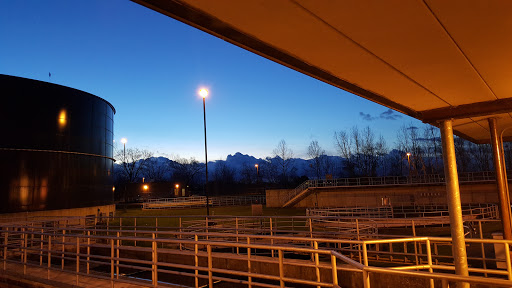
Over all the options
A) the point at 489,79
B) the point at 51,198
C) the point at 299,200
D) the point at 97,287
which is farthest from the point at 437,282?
the point at 299,200

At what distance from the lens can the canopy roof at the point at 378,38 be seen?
8.66ft

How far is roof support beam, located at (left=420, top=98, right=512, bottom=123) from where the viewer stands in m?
5.42

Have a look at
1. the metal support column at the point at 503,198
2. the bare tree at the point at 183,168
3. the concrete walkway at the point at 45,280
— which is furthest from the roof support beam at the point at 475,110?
the bare tree at the point at 183,168

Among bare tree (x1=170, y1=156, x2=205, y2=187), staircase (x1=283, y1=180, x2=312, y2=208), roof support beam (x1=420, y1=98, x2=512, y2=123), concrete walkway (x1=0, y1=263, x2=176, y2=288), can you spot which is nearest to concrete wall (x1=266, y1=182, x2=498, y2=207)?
staircase (x1=283, y1=180, x2=312, y2=208)

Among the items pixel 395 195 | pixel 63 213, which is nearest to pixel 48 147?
pixel 63 213

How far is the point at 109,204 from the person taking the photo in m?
35.2

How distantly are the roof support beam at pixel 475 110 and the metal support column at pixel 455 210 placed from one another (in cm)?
57

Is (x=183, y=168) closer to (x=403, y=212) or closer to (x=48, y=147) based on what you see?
(x=48, y=147)

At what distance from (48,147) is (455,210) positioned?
3136cm

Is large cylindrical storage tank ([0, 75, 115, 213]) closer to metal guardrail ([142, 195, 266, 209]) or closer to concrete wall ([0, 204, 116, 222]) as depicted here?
concrete wall ([0, 204, 116, 222])

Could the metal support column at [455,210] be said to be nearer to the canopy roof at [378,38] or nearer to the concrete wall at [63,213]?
the canopy roof at [378,38]

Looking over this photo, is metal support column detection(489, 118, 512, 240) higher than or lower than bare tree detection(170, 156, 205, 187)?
lower

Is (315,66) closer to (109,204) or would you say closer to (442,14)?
(442,14)

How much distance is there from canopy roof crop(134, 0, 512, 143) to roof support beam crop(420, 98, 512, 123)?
2.12 feet
